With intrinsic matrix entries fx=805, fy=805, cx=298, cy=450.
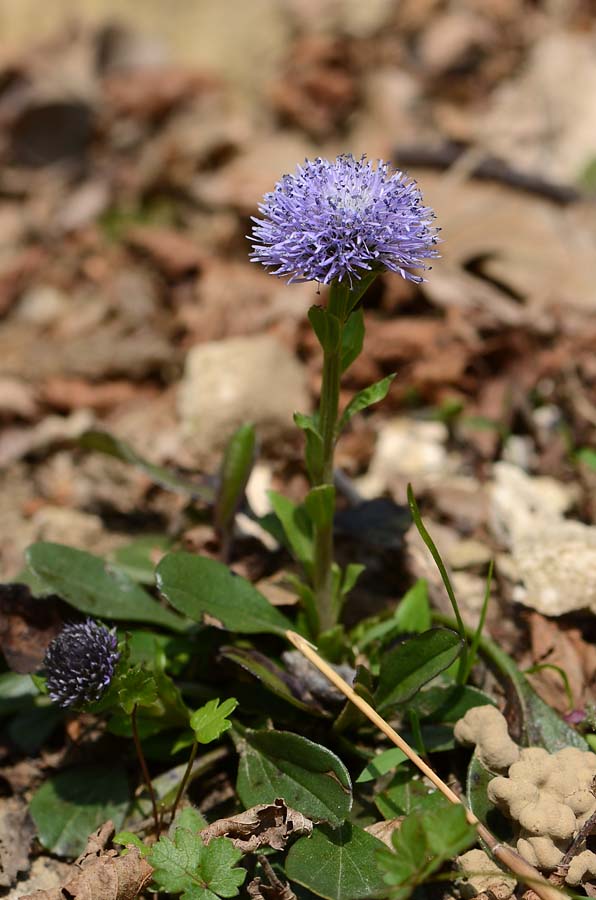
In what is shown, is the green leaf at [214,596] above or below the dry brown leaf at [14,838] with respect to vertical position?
above

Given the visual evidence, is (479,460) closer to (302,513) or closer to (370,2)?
(302,513)

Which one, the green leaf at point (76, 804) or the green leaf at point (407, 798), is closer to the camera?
the green leaf at point (407, 798)

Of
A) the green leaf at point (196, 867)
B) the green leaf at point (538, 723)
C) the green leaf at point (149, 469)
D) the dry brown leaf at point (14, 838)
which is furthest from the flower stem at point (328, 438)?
the dry brown leaf at point (14, 838)

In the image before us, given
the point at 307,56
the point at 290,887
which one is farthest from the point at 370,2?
the point at 290,887

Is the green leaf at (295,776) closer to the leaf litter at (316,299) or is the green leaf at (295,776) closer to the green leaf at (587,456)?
the leaf litter at (316,299)

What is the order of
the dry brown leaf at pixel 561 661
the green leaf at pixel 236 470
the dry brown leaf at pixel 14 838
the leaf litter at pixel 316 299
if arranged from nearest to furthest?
the dry brown leaf at pixel 14 838 < the dry brown leaf at pixel 561 661 < the green leaf at pixel 236 470 < the leaf litter at pixel 316 299

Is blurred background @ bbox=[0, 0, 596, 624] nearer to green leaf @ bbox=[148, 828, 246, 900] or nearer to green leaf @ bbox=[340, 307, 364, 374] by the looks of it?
green leaf @ bbox=[340, 307, 364, 374]

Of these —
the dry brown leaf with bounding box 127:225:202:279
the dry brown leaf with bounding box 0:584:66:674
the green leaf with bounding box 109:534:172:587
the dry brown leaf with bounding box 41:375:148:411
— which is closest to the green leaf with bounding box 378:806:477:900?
the dry brown leaf with bounding box 0:584:66:674
